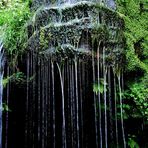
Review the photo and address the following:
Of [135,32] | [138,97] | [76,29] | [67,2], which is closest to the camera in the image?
[76,29]

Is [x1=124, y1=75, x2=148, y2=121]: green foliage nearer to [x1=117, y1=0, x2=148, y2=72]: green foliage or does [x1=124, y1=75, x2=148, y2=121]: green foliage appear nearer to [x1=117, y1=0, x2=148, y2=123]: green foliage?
[x1=117, y1=0, x2=148, y2=123]: green foliage

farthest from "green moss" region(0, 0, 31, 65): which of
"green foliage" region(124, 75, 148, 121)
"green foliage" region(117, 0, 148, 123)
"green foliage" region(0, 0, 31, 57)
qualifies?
"green foliage" region(124, 75, 148, 121)

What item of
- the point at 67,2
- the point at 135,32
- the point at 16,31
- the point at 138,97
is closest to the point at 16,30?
the point at 16,31

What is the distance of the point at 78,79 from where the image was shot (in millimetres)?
6848

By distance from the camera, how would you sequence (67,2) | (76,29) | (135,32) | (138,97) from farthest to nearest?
(135,32)
(138,97)
(67,2)
(76,29)

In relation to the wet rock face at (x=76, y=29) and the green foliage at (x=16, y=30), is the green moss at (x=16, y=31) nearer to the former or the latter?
the green foliage at (x=16, y=30)

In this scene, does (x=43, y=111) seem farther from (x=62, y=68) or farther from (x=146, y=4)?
(x=146, y=4)

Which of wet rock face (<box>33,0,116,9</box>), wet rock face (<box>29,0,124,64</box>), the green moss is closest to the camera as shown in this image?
wet rock face (<box>29,0,124,64</box>)

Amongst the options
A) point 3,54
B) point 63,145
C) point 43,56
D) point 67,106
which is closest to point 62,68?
point 43,56

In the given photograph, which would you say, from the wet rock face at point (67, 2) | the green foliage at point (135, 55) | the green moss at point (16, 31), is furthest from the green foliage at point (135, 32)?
the green moss at point (16, 31)

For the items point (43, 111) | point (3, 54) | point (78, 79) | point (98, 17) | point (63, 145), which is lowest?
point (63, 145)

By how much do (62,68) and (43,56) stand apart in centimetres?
40

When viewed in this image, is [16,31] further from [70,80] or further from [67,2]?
[70,80]

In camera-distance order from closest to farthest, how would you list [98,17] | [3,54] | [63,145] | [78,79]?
[98,17], [78,79], [3,54], [63,145]
